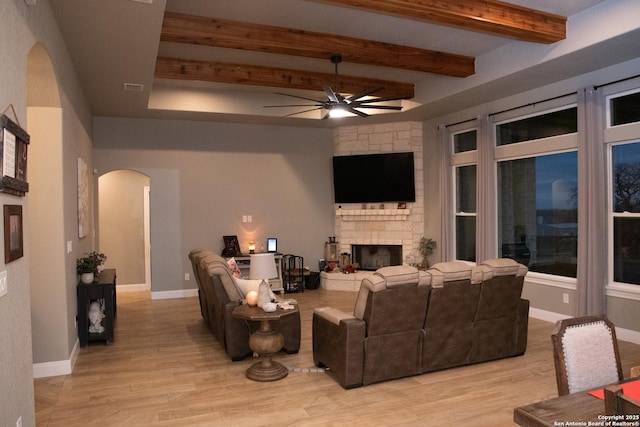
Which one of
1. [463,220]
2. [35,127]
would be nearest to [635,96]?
Result: [463,220]

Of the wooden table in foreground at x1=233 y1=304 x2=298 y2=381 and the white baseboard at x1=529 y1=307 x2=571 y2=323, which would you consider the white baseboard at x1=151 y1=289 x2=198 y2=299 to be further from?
the white baseboard at x1=529 y1=307 x2=571 y2=323

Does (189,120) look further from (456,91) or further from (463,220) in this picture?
(463,220)

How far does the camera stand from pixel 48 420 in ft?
11.2

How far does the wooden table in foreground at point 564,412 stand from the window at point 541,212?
497cm

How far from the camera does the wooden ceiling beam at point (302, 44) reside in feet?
16.4

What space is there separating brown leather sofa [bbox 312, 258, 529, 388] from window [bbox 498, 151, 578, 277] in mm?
2150

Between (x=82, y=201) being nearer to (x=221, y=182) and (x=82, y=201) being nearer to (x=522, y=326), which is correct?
(x=221, y=182)

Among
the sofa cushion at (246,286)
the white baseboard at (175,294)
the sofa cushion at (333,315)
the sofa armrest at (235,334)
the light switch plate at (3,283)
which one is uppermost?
the light switch plate at (3,283)

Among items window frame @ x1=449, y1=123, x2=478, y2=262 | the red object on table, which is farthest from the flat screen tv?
the red object on table

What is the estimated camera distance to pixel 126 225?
29.6ft

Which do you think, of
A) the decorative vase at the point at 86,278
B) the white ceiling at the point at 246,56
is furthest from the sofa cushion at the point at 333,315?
the white ceiling at the point at 246,56

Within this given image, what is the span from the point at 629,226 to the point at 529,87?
2291 mm

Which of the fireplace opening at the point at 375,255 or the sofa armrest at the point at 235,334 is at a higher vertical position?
the fireplace opening at the point at 375,255

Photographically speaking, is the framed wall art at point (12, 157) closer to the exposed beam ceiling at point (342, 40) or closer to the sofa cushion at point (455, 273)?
the exposed beam ceiling at point (342, 40)
